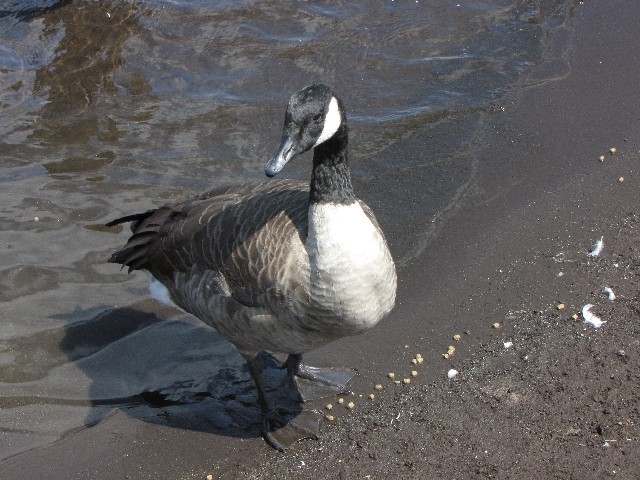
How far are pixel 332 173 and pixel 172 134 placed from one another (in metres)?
4.42

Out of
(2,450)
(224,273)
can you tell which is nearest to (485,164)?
(224,273)

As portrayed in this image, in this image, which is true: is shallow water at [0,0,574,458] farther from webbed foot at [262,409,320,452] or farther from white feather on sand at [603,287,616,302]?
white feather on sand at [603,287,616,302]

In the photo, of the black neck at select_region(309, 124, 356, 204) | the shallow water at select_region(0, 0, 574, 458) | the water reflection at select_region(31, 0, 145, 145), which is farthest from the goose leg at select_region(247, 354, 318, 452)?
the water reflection at select_region(31, 0, 145, 145)

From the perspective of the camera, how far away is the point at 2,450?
4.93 meters

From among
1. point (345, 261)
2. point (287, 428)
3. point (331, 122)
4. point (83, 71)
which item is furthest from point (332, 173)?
point (83, 71)

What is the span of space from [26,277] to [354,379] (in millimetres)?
2931

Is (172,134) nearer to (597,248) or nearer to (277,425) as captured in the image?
(277,425)

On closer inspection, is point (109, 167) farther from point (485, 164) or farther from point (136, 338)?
point (485, 164)

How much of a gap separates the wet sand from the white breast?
91 centimetres

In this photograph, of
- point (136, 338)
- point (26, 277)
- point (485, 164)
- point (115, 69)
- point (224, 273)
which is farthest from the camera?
point (115, 69)

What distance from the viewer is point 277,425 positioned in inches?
202

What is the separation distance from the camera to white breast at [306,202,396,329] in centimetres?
436

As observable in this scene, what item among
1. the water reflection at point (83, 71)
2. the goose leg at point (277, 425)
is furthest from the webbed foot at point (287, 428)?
the water reflection at point (83, 71)

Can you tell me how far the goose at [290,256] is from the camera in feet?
14.3
